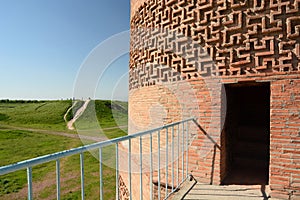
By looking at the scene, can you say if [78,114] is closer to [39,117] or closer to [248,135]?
[39,117]

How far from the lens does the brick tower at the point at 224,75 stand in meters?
2.97

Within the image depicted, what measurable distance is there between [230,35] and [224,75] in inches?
24.3

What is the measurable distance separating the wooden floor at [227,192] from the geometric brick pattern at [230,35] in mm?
1743

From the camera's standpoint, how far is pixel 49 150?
21359 millimetres

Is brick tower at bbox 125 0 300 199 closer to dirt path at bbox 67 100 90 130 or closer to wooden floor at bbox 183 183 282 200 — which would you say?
wooden floor at bbox 183 183 282 200

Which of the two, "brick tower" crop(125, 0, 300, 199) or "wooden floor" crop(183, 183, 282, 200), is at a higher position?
"brick tower" crop(125, 0, 300, 199)

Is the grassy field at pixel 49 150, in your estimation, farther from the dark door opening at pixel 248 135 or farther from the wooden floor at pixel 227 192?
the wooden floor at pixel 227 192

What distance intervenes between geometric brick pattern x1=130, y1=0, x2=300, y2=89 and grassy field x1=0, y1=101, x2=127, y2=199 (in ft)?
30.1

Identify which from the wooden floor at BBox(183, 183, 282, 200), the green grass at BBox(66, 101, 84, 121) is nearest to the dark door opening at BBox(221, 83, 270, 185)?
the wooden floor at BBox(183, 183, 282, 200)

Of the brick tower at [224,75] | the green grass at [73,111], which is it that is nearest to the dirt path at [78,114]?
the green grass at [73,111]

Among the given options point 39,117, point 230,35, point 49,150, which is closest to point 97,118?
point 39,117

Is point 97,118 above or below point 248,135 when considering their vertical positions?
below

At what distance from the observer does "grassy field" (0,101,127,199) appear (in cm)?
1212

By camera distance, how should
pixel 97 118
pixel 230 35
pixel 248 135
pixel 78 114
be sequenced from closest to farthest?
1. pixel 230 35
2. pixel 248 135
3. pixel 78 114
4. pixel 97 118
